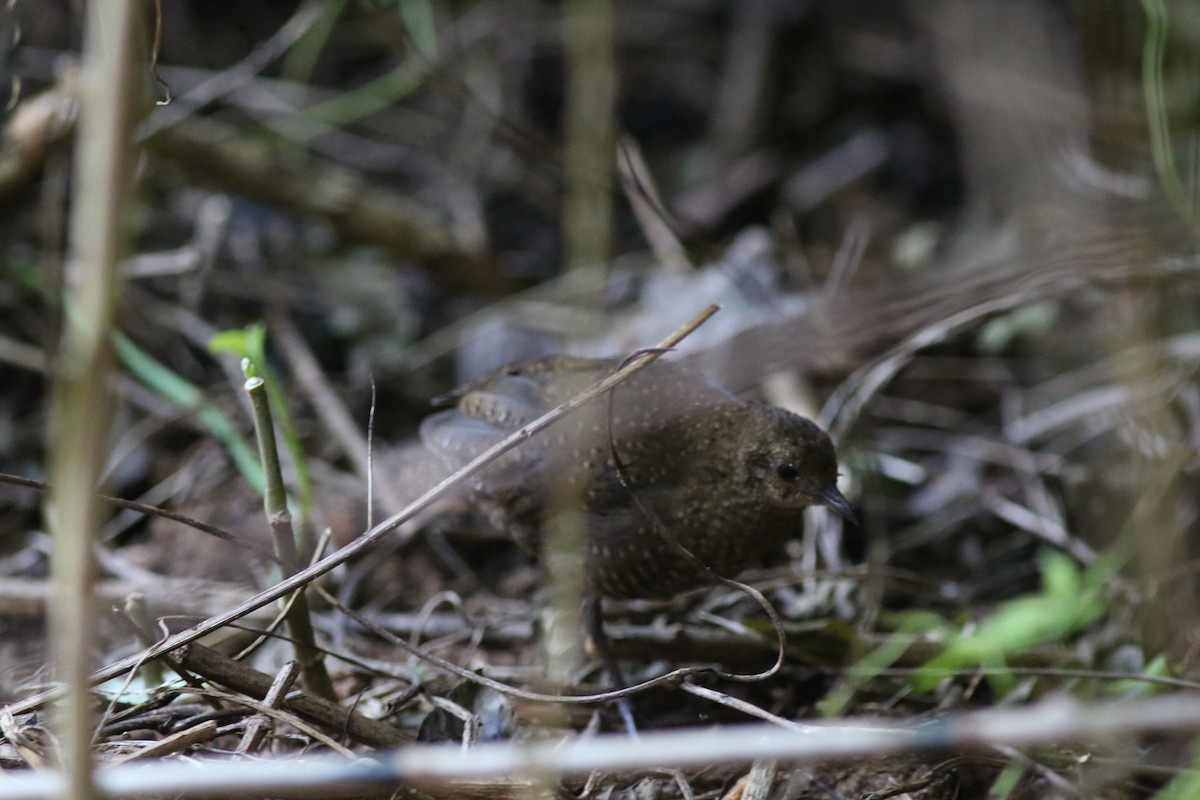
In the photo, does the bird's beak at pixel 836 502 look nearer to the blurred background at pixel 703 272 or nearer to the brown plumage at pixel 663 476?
the brown plumage at pixel 663 476

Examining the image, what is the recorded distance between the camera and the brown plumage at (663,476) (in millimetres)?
Answer: 3035

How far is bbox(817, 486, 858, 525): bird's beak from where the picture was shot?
3012 mm

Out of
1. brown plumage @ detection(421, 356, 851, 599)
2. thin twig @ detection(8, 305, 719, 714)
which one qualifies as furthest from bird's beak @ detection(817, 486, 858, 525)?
thin twig @ detection(8, 305, 719, 714)

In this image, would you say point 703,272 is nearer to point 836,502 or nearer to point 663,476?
point 663,476

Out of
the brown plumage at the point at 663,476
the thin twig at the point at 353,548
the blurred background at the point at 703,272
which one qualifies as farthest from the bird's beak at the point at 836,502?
the thin twig at the point at 353,548

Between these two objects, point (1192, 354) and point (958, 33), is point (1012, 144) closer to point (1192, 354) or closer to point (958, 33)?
point (1192, 354)

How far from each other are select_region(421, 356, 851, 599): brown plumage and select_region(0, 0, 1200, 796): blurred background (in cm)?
28

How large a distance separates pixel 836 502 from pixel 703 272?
2315 mm

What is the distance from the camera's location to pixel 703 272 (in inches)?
203

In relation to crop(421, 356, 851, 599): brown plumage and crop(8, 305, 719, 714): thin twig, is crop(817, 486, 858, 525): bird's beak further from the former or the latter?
crop(8, 305, 719, 714): thin twig

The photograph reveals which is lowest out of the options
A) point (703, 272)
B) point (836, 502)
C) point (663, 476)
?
point (836, 502)

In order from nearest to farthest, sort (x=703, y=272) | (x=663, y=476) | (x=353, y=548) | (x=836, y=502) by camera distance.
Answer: (x=353, y=548)
(x=836, y=502)
(x=663, y=476)
(x=703, y=272)

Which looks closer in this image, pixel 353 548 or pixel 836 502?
pixel 353 548

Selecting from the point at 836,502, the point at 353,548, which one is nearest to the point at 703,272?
the point at 836,502
